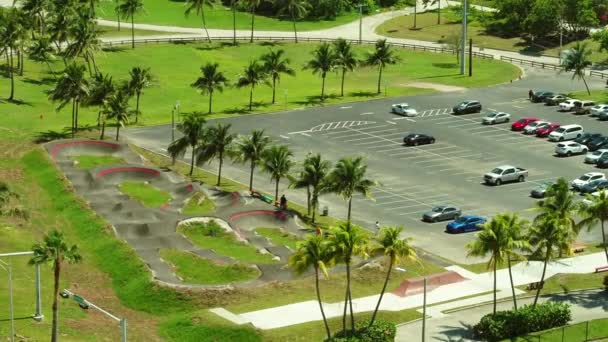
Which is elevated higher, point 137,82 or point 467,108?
point 137,82

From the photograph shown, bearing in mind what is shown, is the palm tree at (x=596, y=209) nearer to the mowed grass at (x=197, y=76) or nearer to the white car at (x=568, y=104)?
the white car at (x=568, y=104)

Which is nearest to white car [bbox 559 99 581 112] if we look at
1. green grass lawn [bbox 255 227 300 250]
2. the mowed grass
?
the mowed grass

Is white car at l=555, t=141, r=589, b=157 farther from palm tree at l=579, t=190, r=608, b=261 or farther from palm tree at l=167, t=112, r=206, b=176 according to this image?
palm tree at l=579, t=190, r=608, b=261

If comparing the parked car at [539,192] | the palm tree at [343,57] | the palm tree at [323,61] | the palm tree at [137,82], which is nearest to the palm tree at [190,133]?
the palm tree at [137,82]

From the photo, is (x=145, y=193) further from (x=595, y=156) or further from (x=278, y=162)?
(x=595, y=156)

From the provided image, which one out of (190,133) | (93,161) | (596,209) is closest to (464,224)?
(596,209)
